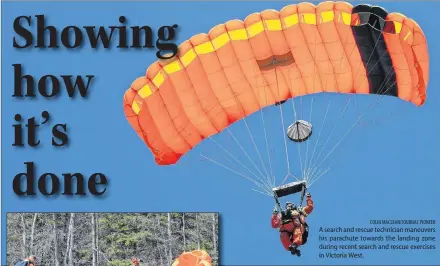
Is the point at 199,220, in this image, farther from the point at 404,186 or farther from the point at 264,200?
the point at 404,186

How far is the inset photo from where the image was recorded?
43.0ft

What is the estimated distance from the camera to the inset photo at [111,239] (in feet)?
43.0

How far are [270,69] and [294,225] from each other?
148 cm

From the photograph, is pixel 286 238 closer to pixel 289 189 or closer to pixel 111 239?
pixel 289 189

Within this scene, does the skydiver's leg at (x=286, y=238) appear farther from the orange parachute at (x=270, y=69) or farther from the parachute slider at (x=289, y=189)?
the orange parachute at (x=270, y=69)

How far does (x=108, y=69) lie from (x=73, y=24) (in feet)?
1.98

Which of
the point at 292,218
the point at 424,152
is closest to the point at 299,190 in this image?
the point at 292,218

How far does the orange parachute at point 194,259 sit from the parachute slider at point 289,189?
1.48m

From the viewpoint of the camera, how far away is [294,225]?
39.3 feet

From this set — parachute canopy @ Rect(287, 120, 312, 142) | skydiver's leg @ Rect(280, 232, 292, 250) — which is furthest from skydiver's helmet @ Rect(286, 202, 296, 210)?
parachute canopy @ Rect(287, 120, 312, 142)

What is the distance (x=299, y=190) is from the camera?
12.0 meters

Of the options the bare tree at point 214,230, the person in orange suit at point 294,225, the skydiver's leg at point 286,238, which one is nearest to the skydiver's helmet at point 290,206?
the person in orange suit at point 294,225

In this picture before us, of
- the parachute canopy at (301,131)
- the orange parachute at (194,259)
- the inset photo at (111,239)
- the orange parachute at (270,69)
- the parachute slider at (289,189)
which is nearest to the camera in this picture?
the orange parachute at (270,69)

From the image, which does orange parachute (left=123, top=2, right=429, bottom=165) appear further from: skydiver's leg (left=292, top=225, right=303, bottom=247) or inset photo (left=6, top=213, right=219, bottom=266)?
skydiver's leg (left=292, top=225, right=303, bottom=247)
